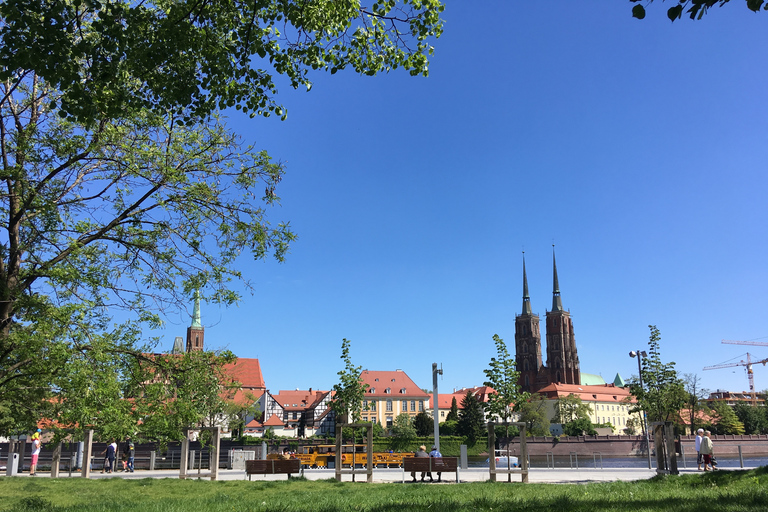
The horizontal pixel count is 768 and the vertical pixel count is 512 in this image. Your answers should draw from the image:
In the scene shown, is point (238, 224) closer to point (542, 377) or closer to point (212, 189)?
point (212, 189)

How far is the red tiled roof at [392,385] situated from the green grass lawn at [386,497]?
110 metres

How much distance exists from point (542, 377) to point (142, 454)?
5849 inches

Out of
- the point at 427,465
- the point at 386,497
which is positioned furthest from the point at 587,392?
the point at 386,497

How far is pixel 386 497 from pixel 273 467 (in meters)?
8.54

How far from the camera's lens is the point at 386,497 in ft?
36.7

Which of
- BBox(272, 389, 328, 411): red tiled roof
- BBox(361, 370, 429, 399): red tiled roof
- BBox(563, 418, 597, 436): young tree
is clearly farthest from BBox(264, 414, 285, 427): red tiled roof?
BBox(563, 418, 597, 436): young tree

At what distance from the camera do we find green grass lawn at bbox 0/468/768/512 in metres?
8.12

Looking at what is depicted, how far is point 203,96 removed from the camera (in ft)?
32.6

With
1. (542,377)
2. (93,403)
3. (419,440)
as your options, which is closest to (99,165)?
(93,403)

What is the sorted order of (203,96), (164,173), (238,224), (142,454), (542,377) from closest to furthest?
(203,96)
(164,173)
(238,224)
(142,454)
(542,377)

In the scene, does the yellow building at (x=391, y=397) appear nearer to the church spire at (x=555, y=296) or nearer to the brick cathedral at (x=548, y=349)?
the brick cathedral at (x=548, y=349)

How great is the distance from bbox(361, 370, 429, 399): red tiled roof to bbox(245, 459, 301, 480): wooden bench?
105551 millimetres

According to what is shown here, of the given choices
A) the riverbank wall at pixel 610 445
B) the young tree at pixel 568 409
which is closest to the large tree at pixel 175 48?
the riverbank wall at pixel 610 445

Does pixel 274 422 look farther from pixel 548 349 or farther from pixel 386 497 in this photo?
pixel 386 497
